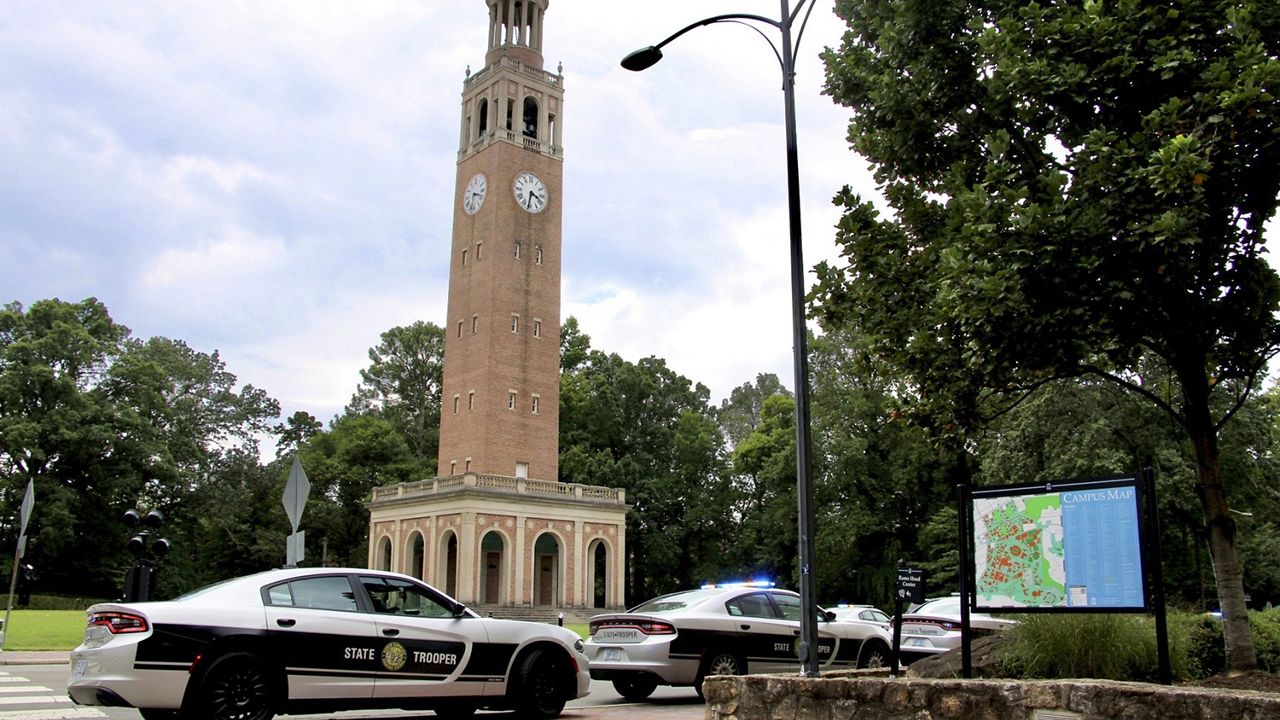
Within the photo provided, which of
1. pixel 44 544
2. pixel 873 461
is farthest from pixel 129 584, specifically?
pixel 44 544

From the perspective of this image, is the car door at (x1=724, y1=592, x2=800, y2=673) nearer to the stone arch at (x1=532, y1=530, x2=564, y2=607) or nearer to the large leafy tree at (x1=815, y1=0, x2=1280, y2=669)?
the large leafy tree at (x1=815, y1=0, x2=1280, y2=669)

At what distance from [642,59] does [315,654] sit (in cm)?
763

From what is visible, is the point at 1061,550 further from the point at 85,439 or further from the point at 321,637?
the point at 85,439

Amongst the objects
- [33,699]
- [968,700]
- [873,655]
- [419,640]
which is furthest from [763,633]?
[33,699]

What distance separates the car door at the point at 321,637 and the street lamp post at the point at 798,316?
4090 mm

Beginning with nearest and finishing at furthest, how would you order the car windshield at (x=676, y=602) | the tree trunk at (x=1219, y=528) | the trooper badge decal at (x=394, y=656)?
the tree trunk at (x=1219, y=528), the trooper badge decal at (x=394, y=656), the car windshield at (x=676, y=602)

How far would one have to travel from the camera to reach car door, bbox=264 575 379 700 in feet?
30.7

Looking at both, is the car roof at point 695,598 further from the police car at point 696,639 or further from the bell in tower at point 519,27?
the bell in tower at point 519,27

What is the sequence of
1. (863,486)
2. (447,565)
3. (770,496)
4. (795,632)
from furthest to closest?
(770,496) < (447,565) < (863,486) < (795,632)

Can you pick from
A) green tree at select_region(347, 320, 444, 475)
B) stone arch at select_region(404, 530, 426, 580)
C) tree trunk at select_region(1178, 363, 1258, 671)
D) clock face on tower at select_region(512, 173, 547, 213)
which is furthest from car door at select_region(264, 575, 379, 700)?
green tree at select_region(347, 320, 444, 475)

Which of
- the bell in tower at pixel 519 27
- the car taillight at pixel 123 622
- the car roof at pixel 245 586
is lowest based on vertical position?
the car taillight at pixel 123 622

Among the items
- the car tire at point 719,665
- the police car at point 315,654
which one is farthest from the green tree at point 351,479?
the police car at point 315,654

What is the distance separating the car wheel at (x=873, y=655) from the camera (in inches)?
637

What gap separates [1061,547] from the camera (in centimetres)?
875
